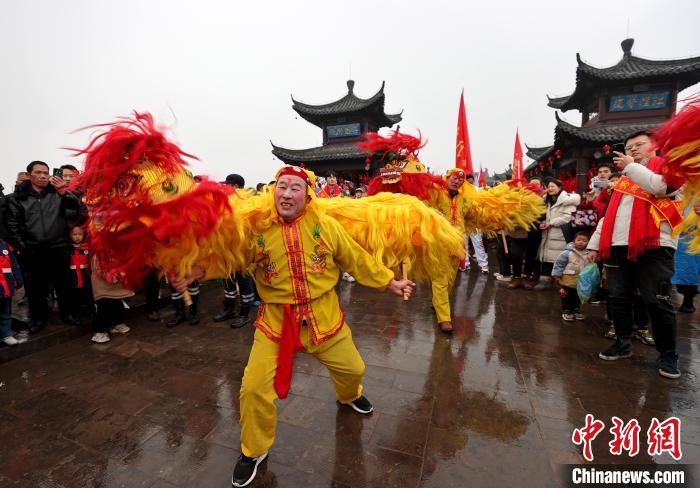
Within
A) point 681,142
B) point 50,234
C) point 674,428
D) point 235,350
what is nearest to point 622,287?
point 674,428

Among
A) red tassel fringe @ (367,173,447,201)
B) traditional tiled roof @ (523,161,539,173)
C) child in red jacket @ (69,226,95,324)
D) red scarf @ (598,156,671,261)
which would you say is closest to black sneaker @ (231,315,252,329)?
child in red jacket @ (69,226,95,324)

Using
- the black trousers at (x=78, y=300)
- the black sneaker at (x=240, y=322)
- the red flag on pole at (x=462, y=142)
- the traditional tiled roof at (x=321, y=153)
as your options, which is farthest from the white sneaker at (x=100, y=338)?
the traditional tiled roof at (x=321, y=153)

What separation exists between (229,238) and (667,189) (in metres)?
3.20

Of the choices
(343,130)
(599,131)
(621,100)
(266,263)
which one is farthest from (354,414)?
(343,130)

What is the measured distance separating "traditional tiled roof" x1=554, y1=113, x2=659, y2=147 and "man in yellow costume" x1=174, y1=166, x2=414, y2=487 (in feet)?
44.6

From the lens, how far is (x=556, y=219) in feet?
17.4

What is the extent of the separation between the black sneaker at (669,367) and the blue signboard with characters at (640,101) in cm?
1441

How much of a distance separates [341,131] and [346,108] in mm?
1441

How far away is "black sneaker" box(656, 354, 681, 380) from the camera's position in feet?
9.23

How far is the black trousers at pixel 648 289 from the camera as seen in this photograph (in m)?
2.74

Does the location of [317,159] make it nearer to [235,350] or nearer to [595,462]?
[235,350]

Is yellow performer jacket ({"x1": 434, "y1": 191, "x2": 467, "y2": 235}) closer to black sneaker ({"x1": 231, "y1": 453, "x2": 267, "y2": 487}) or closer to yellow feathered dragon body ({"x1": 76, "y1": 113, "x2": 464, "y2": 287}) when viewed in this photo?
yellow feathered dragon body ({"x1": 76, "y1": 113, "x2": 464, "y2": 287})

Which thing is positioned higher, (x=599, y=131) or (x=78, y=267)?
(x=599, y=131)

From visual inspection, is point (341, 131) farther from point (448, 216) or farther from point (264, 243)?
point (264, 243)
